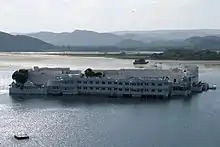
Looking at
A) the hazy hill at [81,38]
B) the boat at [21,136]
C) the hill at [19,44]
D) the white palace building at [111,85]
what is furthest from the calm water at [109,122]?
the hazy hill at [81,38]

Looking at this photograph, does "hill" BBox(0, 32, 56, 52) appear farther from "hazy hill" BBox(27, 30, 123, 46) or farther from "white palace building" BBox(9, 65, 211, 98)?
"white palace building" BBox(9, 65, 211, 98)

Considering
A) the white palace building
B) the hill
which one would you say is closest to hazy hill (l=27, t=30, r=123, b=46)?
the hill

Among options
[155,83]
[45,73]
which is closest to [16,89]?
[45,73]

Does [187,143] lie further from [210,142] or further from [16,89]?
[16,89]

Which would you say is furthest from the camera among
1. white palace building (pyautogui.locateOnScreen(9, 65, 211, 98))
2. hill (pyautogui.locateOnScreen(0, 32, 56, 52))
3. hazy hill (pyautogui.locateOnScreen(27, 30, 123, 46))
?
hazy hill (pyautogui.locateOnScreen(27, 30, 123, 46))

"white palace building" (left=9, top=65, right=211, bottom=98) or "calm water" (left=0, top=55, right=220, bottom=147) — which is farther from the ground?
"white palace building" (left=9, top=65, right=211, bottom=98)

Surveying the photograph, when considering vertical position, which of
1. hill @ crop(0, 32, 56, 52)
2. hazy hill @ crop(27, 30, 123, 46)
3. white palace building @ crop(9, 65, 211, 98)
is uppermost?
hazy hill @ crop(27, 30, 123, 46)

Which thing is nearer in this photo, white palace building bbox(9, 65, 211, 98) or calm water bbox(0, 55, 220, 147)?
calm water bbox(0, 55, 220, 147)
